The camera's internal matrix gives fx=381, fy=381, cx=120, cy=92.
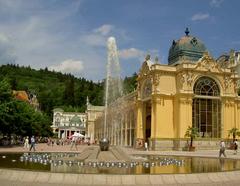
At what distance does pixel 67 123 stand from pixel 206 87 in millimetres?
120612

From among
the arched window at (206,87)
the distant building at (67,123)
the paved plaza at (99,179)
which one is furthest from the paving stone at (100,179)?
the distant building at (67,123)

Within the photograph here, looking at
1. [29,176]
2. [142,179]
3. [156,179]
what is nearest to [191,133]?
[156,179]

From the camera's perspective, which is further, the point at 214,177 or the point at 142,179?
the point at 214,177

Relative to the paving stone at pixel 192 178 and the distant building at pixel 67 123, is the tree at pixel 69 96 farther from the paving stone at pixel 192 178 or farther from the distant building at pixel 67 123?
the paving stone at pixel 192 178

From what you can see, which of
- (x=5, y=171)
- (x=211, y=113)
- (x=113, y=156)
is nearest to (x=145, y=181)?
(x=5, y=171)

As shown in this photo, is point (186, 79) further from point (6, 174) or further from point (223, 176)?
point (6, 174)

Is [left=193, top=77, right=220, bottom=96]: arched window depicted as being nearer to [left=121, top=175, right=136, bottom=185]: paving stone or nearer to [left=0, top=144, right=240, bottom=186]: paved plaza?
[left=0, top=144, right=240, bottom=186]: paved plaza

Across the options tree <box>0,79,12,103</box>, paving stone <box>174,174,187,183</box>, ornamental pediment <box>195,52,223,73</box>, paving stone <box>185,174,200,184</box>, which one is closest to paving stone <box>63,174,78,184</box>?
paving stone <box>174,174,187,183</box>

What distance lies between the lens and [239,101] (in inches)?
2618

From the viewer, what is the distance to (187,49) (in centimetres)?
6806

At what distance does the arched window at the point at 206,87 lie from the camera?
6266cm

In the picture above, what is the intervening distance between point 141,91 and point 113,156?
42.9 metres

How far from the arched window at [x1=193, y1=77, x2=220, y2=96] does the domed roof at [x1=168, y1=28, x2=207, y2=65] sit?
18.5ft

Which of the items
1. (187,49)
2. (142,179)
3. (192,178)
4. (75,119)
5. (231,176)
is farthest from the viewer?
(75,119)
